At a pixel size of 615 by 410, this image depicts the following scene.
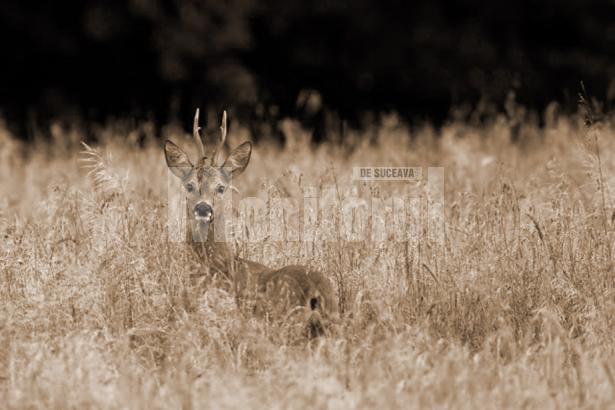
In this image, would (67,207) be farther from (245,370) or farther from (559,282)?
(559,282)

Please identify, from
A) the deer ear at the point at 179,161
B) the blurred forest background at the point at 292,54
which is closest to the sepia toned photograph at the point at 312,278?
the deer ear at the point at 179,161

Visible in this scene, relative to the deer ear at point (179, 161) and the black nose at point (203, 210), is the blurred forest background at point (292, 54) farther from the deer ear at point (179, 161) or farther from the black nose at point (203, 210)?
the black nose at point (203, 210)

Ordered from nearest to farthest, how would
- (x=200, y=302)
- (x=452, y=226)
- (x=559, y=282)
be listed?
(x=200, y=302), (x=559, y=282), (x=452, y=226)

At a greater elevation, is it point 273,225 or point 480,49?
point 480,49

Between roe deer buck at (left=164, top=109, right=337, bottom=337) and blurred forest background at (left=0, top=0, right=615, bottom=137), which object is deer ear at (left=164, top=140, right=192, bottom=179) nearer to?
roe deer buck at (left=164, top=109, right=337, bottom=337)

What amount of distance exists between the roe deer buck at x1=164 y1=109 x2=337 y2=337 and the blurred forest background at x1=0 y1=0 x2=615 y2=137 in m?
9.27

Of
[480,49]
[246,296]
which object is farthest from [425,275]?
[480,49]

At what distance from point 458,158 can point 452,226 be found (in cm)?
321

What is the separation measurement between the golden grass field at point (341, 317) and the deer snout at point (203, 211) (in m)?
0.22

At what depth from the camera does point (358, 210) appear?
6590mm

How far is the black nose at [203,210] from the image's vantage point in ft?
19.0

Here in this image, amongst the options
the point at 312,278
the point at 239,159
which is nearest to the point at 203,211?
the point at 239,159

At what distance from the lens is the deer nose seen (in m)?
5.80

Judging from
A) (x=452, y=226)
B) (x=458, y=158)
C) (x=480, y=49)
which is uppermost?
(x=480, y=49)
